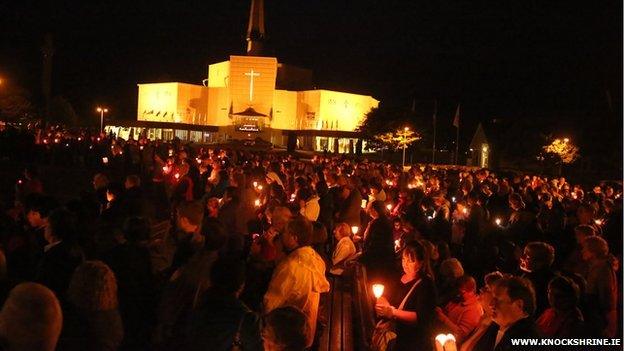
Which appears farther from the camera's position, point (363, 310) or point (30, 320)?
point (363, 310)

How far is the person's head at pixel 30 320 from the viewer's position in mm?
3096

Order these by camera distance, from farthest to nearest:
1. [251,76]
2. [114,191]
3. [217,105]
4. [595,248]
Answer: [217,105] < [251,76] < [114,191] < [595,248]

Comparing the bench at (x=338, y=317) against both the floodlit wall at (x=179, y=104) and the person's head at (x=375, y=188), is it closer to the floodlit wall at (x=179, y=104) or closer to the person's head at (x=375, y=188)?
the person's head at (x=375, y=188)

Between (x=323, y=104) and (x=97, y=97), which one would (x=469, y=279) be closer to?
(x=323, y=104)

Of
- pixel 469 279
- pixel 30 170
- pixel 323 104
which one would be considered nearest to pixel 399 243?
pixel 469 279

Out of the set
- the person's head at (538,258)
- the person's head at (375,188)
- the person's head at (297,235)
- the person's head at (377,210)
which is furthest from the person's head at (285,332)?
the person's head at (375,188)

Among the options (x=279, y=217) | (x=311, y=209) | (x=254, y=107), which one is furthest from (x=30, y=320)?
(x=254, y=107)

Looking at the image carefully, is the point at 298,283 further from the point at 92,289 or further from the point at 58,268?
the point at 58,268

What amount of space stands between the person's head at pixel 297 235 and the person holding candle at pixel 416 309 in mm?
782

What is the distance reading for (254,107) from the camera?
78875mm

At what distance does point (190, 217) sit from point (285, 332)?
8.78ft

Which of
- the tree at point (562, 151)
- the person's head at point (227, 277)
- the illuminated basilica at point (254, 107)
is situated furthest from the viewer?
the illuminated basilica at point (254, 107)

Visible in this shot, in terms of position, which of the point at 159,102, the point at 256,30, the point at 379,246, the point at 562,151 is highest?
the point at 256,30

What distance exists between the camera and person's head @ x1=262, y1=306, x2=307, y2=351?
10.1ft
